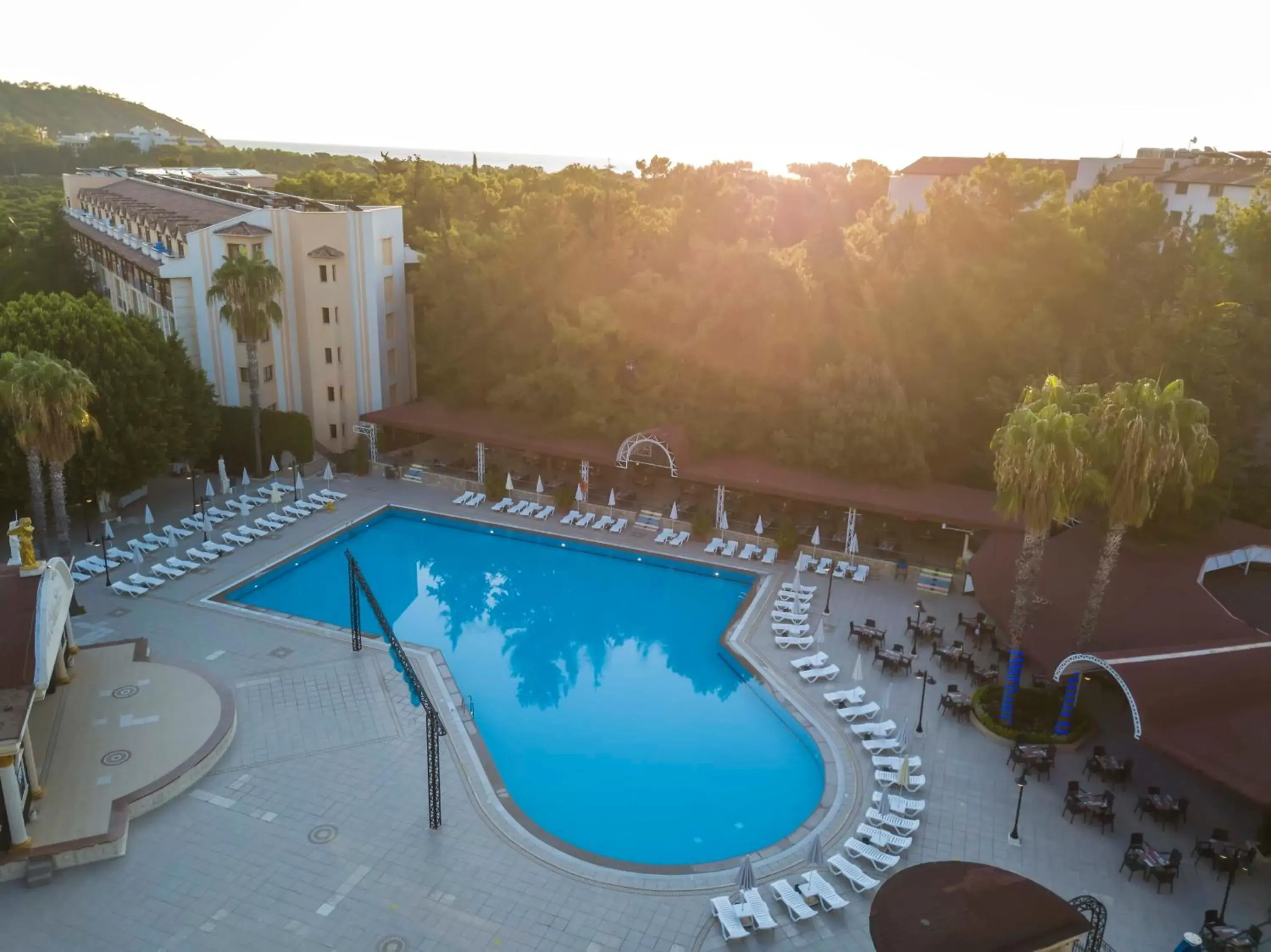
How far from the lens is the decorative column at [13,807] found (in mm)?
15094

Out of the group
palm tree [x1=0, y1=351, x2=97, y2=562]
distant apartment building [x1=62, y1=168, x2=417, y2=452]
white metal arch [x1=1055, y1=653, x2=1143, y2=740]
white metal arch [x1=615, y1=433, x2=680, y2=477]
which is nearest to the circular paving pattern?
palm tree [x1=0, y1=351, x2=97, y2=562]

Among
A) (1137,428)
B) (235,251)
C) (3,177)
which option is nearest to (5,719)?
(1137,428)

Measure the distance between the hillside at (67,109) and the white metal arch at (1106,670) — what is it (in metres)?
189

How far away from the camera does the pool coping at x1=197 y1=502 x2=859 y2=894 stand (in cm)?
1603

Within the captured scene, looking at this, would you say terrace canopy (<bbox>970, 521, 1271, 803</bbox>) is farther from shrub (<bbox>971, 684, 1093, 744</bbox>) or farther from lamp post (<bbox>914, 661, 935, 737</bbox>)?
lamp post (<bbox>914, 661, 935, 737</bbox>)

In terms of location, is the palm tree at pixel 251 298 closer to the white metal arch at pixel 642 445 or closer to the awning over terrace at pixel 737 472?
the awning over terrace at pixel 737 472

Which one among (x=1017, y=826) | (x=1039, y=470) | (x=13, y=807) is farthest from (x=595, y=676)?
(x=13, y=807)

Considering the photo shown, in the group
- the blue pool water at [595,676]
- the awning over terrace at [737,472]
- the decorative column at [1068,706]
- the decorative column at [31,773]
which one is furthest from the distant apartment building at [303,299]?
the decorative column at [1068,706]

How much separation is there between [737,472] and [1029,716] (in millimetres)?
14428

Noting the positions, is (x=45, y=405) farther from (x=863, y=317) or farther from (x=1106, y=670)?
(x=863, y=317)

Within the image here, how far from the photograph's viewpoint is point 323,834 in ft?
54.3

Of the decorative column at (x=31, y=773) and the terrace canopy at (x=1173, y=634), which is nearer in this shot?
the terrace canopy at (x=1173, y=634)

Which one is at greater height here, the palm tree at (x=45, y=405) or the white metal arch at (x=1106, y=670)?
the palm tree at (x=45, y=405)

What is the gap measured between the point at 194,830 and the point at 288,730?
334 cm
